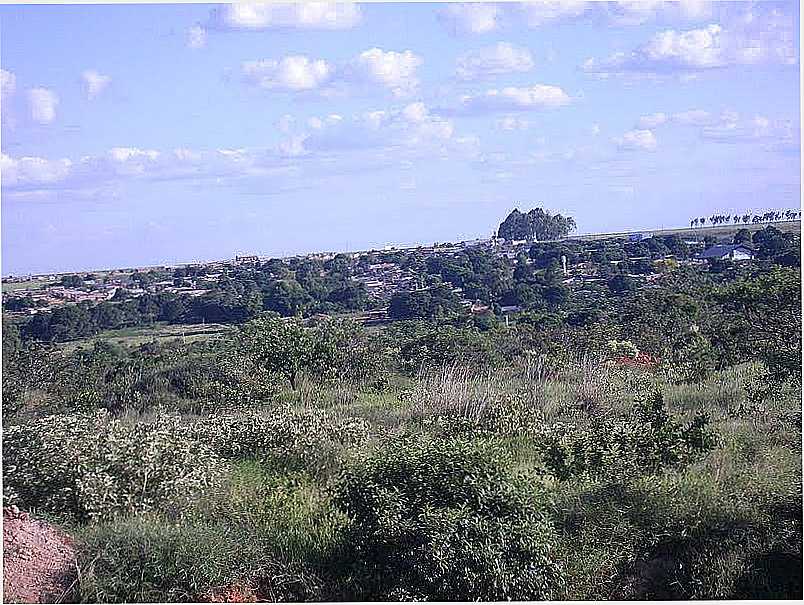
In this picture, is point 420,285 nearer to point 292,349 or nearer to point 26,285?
point 292,349

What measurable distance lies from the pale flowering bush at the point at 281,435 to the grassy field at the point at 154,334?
0.91m

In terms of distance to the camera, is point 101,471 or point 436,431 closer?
point 101,471

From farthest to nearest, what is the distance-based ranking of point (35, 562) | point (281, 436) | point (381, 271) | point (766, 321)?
1. point (381, 271)
2. point (766, 321)
3. point (281, 436)
4. point (35, 562)

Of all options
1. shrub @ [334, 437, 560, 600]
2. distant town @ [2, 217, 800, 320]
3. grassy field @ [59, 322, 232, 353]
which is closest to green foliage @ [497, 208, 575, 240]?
distant town @ [2, 217, 800, 320]

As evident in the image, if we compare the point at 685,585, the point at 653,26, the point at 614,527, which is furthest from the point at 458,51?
the point at 685,585

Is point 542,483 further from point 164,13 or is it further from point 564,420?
point 164,13

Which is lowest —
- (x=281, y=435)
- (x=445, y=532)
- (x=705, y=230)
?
(x=445, y=532)

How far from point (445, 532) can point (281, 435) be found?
1.29m

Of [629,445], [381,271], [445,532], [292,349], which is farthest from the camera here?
[381,271]

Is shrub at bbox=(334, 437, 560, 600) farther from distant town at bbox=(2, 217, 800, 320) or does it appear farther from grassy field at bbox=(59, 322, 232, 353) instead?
grassy field at bbox=(59, 322, 232, 353)

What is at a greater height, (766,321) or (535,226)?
(535,226)

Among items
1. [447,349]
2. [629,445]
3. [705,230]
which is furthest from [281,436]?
[705,230]

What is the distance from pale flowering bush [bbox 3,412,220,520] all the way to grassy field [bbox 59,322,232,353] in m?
1.15

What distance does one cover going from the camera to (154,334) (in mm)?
5914
